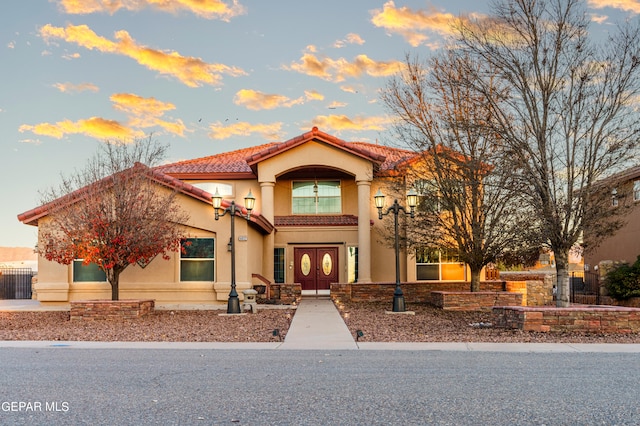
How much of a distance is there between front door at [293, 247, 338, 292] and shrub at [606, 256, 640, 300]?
38.1 feet

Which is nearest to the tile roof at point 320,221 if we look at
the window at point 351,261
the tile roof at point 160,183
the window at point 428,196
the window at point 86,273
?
the window at point 351,261

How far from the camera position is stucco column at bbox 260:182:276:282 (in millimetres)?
26656

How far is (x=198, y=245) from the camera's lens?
72.3ft

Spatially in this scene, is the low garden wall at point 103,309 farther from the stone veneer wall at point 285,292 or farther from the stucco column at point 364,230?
the stucco column at point 364,230

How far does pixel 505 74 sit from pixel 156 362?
11.2 metres

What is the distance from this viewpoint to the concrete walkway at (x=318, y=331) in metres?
12.3

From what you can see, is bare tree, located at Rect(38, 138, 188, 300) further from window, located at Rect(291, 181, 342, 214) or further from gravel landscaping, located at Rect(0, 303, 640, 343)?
window, located at Rect(291, 181, 342, 214)

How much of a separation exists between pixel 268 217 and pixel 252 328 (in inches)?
457

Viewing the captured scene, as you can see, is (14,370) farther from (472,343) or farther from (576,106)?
(576,106)

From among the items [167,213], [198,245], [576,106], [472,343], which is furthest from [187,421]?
[198,245]

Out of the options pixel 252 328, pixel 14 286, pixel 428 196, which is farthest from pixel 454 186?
pixel 14 286

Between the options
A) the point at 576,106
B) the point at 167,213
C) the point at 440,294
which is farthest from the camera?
the point at 440,294

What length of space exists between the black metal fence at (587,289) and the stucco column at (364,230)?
29.8ft

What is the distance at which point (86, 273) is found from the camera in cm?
2180
